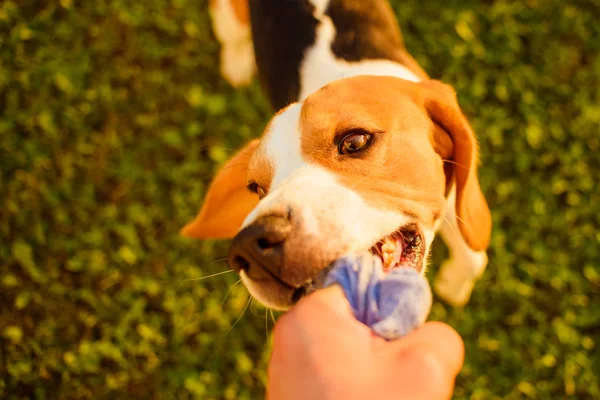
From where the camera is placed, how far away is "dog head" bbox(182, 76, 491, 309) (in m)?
1.54

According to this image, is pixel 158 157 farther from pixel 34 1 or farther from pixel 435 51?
pixel 435 51

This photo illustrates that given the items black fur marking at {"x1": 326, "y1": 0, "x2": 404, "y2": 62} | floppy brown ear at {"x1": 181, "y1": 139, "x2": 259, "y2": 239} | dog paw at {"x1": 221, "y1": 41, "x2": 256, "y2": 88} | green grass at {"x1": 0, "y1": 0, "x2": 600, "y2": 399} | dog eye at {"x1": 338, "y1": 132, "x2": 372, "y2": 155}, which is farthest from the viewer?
dog paw at {"x1": 221, "y1": 41, "x2": 256, "y2": 88}

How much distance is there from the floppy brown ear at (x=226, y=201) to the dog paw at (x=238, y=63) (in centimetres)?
146

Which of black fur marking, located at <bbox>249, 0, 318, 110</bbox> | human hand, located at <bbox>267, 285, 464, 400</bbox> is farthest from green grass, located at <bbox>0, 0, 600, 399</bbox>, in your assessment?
human hand, located at <bbox>267, 285, 464, 400</bbox>

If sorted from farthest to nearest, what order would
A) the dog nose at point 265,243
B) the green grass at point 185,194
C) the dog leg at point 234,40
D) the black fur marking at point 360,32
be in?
the dog leg at point 234,40
the green grass at point 185,194
the black fur marking at point 360,32
the dog nose at point 265,243

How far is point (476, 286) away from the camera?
3332 mm

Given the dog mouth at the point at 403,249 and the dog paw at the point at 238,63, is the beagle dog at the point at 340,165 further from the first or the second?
the dog paw at the point at 238,63

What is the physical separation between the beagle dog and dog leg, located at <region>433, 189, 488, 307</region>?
0.7 inches

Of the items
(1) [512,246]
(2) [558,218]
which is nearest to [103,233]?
(1) [512,246]

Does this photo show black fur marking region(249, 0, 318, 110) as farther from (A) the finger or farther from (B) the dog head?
(A) the finger

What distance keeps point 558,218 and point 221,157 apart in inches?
94.6

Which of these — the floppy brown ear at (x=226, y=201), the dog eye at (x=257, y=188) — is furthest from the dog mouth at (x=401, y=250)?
the floppy brown ear at (x=226, y=201)

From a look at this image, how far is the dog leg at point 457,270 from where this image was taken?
292cm

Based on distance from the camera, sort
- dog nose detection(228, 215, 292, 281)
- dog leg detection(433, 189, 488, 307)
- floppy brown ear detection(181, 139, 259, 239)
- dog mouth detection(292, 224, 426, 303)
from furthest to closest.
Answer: dog leg detection(433, 189, 488, 307)
floppy brown ear detection(181, 139, 259, 239)
dog mouth detection(292, 224, 426, 303)
dog nose detection(228, 215, 292, 281)
